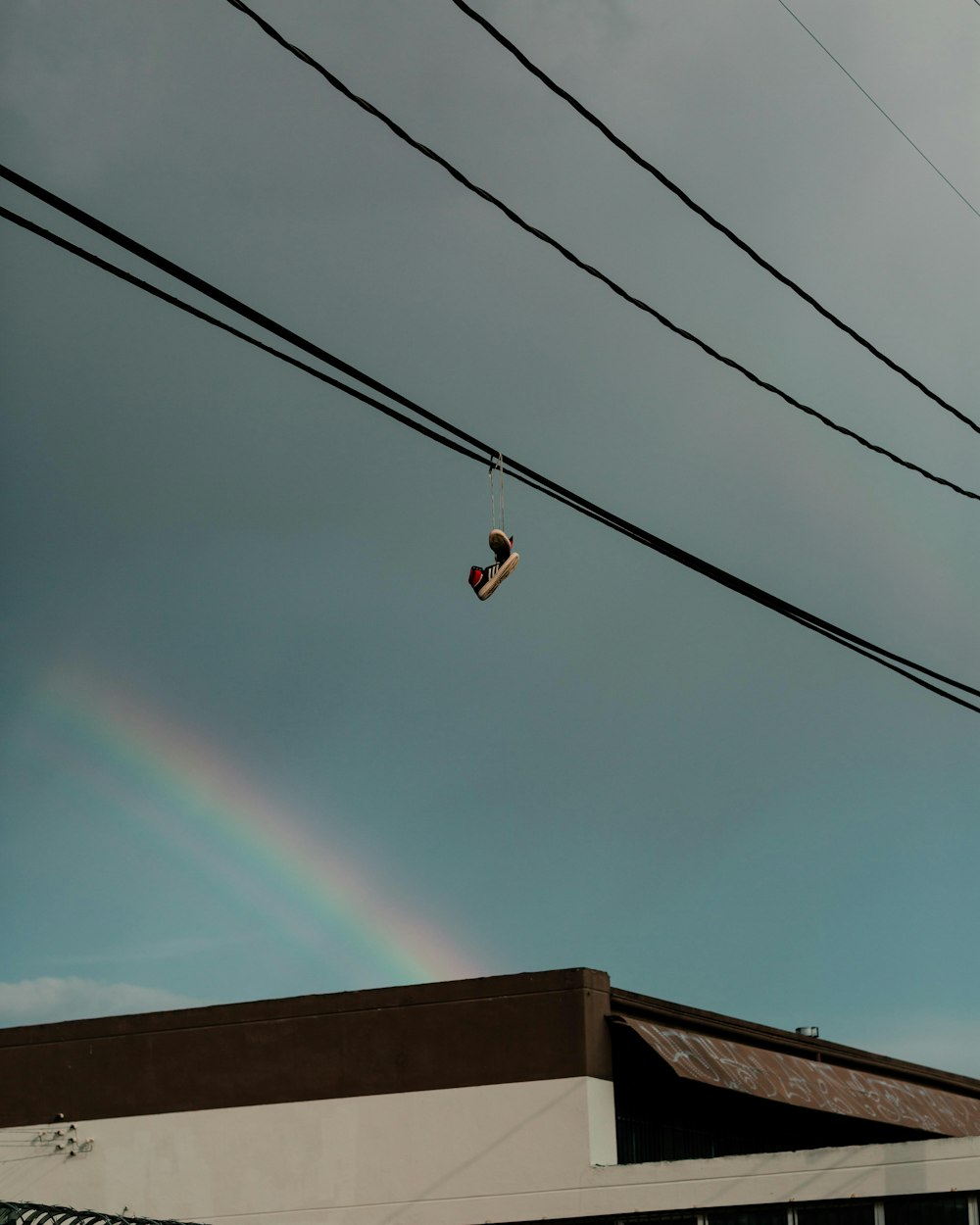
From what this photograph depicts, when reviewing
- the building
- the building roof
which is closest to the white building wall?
the building

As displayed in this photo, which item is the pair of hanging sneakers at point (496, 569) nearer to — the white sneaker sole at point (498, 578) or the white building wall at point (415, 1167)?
the white sneaker sole at point (498, 578)

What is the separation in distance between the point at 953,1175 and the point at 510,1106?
6971mm

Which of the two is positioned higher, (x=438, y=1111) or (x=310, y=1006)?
(x=310, y=1006)

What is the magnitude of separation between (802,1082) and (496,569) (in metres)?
16.7

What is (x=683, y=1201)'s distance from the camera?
21062mm

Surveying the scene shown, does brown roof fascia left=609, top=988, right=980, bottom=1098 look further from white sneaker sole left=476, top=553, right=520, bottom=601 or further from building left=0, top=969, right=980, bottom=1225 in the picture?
white sneaker sole left=476, top=553, right=520, bottom=601

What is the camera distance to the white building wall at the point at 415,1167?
67.2 feet

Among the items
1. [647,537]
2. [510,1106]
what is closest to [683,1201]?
[510,1106]

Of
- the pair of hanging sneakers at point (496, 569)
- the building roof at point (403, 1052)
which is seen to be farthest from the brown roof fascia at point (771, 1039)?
the pair of hanging sneakers at point (496, 569)

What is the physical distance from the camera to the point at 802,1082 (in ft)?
84.6

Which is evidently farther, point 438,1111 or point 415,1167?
point 438,1111

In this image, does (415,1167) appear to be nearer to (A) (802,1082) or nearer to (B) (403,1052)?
(B) (403,1052)

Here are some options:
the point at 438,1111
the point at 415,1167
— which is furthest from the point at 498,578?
the point at 415,1167

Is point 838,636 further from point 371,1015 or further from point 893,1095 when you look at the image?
point 893,1095
